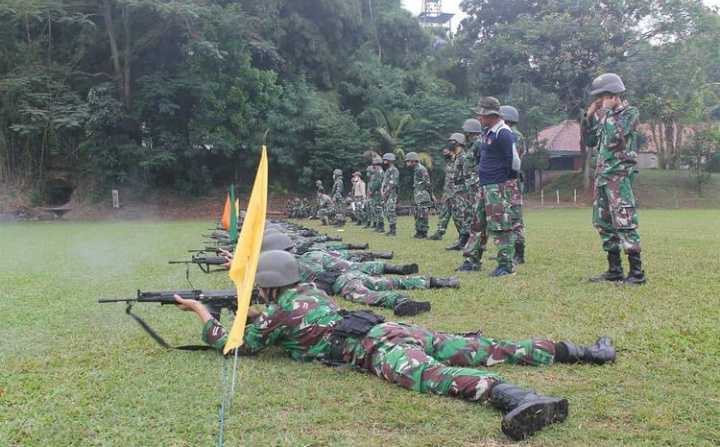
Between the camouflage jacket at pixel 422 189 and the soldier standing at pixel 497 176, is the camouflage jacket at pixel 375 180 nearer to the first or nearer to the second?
the camouflage jacket at pixel 422 189

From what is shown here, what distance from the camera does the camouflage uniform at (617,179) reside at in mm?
6293

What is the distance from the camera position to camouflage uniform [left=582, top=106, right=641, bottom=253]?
6.29 m

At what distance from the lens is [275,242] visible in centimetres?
588

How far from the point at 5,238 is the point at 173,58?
13410 millimetres

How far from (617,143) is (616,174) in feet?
1.05

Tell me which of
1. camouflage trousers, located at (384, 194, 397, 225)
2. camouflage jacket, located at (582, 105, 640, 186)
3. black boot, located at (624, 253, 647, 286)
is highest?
camouflage jacket, located at (582, 105, 640, 186)

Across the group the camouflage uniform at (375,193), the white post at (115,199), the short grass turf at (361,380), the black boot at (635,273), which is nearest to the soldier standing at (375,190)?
the camouflage uniform at (375,193)

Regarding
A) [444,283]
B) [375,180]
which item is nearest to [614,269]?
[444,283]

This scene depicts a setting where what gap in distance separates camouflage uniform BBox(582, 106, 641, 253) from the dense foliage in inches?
828

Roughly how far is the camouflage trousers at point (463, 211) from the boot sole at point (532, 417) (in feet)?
23.4

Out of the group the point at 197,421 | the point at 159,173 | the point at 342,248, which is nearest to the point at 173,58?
the point at 159,173

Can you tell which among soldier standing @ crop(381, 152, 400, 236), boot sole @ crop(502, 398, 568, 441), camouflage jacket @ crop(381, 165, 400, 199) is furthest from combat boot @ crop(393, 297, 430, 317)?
camouflage jacket @ crop(381, 165, 400, 199)

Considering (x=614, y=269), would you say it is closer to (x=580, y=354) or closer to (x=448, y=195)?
(x=580, y=354)

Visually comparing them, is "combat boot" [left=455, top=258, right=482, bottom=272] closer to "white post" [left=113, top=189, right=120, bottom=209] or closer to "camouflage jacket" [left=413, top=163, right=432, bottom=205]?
"camouflage jacket" [left=413, top=163, right=432, bottom=205]
